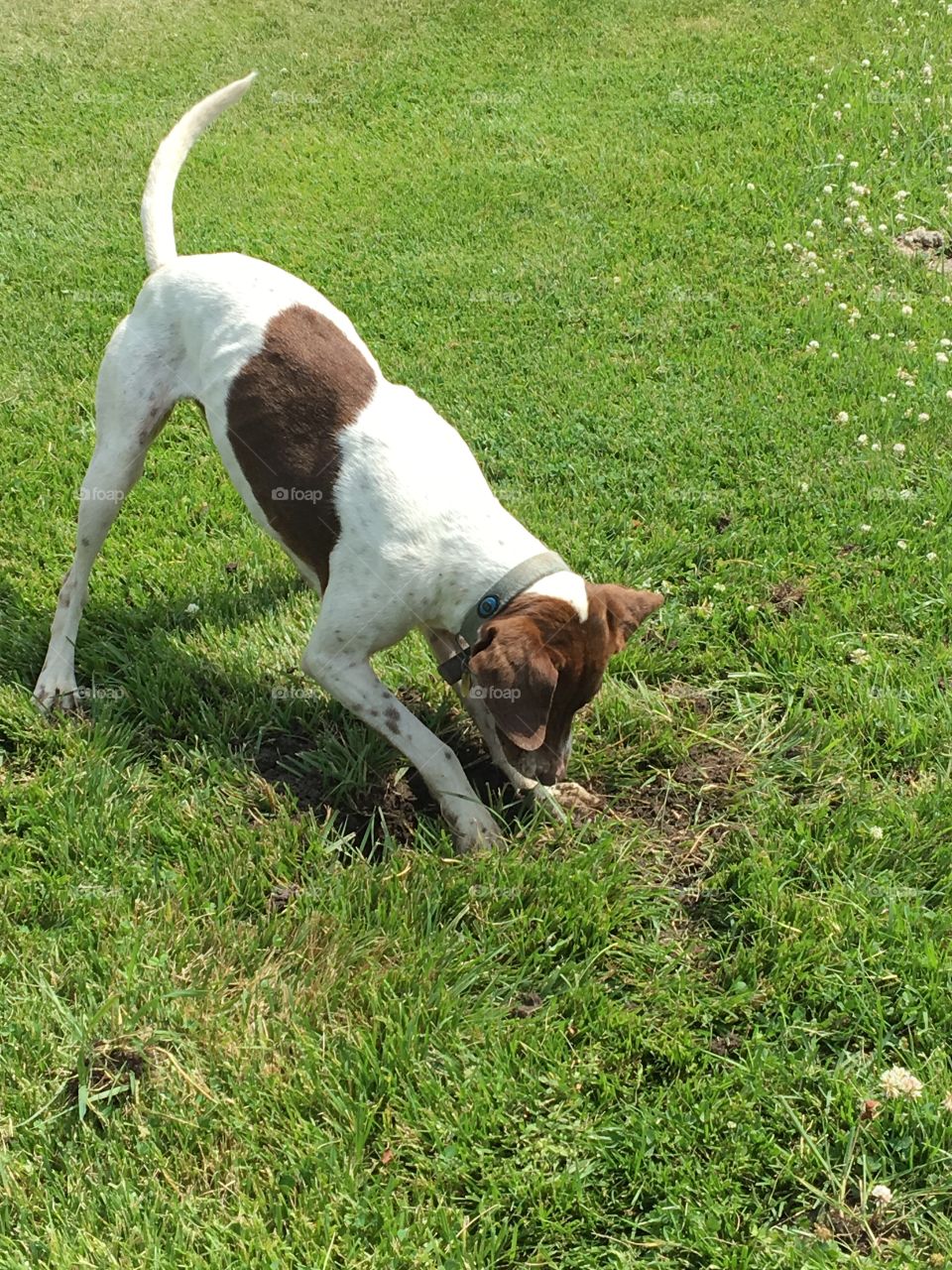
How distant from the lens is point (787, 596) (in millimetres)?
4547

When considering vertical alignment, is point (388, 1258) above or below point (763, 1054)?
below

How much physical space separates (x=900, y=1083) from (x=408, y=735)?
1.76 meters

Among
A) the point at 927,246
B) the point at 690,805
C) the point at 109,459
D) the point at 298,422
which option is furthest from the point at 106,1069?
the point at 927,246

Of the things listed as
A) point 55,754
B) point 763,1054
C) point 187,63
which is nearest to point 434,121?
point 187,63

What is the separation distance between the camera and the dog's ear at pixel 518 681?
2.96 metres

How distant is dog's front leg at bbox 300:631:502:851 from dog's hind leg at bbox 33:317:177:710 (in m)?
1.17

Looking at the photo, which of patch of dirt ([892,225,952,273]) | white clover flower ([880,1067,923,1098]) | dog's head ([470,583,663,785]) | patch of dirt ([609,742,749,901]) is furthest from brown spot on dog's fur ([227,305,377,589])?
patch of dirt ([892,225,952,273])

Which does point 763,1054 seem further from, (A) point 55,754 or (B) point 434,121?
(B) point 434,121

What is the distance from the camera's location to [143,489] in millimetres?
5395

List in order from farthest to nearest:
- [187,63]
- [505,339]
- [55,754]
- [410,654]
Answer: [187,63] → [505,339] → [410,654] → [55,754]

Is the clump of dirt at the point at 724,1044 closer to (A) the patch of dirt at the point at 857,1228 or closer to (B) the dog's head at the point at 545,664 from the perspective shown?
(A) the patch of dirt at the point at 857,1228

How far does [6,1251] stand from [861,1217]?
6.56 feet

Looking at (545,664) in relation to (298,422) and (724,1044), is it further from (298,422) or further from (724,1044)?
(298,422)

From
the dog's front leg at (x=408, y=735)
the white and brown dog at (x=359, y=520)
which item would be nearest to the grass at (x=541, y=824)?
the dog's front leg at (x=408, y=735)
